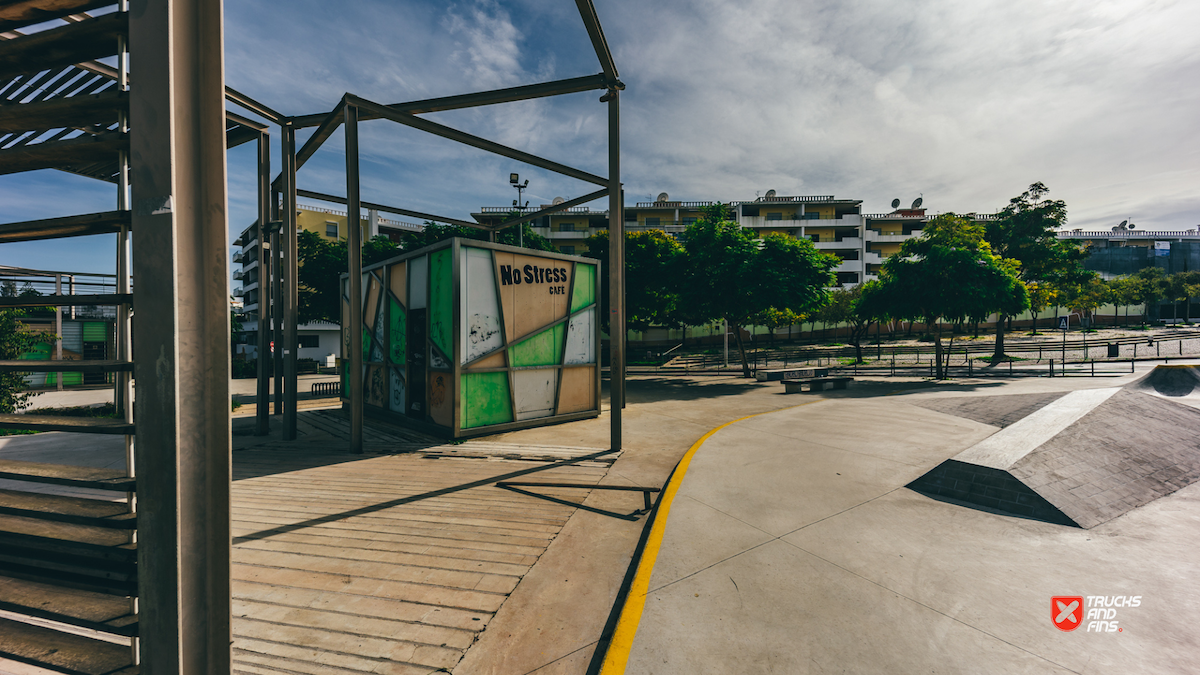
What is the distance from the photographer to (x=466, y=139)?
33.7 feet

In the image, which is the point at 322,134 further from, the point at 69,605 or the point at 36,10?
the point at 69,605

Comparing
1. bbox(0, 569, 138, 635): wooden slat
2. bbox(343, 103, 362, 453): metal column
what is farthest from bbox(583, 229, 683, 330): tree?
bbox(0, 569, 138, 635): wooden slat

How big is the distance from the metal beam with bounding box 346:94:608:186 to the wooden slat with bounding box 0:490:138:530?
9082mm

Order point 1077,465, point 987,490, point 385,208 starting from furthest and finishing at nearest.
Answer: point 385,208 < point 1077,465 < point 987,490

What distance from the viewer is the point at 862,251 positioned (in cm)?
6353

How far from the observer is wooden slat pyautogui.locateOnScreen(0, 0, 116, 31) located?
6.13 feet

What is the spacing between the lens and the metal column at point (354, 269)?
346 inches

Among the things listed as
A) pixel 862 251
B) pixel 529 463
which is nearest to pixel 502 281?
pixel 529 463

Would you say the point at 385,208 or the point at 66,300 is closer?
the point at 66,300

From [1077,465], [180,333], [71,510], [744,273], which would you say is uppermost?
[744,273]

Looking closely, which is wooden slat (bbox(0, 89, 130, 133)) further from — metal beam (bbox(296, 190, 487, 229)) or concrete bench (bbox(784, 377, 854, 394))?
concrete bench (bbox(784, 377, 854, 394))

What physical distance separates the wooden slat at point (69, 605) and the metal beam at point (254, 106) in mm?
11493

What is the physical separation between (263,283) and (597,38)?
10143 millimetres

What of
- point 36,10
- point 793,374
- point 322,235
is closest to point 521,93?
point 36,10
